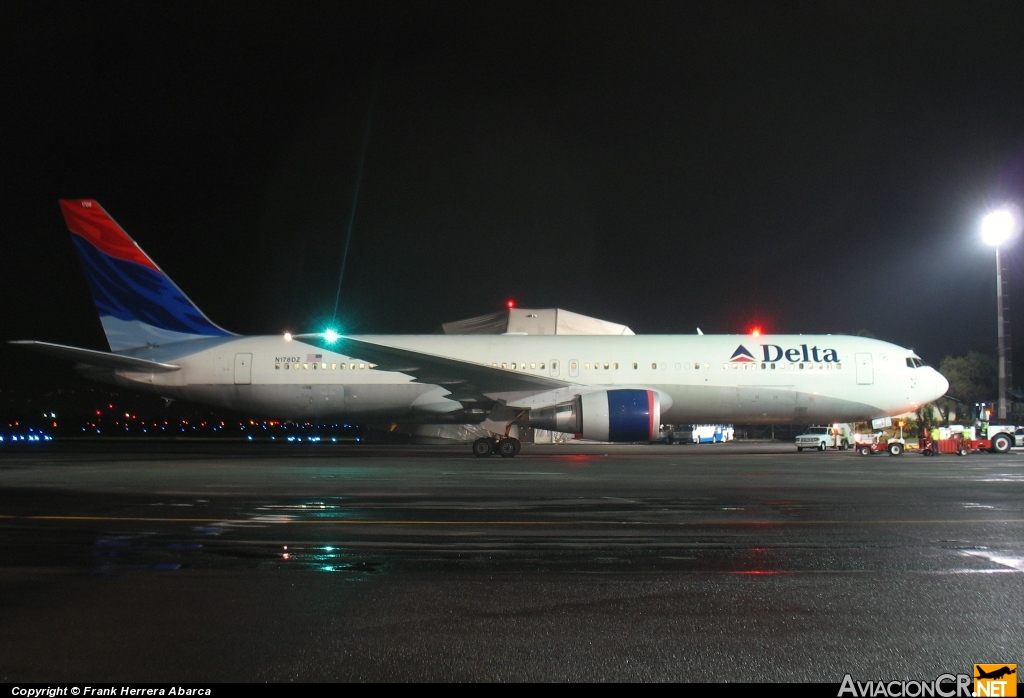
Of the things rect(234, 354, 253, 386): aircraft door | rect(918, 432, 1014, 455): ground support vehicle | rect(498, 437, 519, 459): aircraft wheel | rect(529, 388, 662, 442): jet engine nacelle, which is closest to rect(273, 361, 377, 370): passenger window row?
rect(234, 354, 253, 386): aircraft door

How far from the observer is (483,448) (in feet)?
74.9

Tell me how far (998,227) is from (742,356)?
1422 cm

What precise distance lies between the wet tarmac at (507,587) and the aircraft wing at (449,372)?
1064 cm

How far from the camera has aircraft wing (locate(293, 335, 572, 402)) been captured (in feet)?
71.7

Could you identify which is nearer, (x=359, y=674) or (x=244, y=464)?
(x=359, y=674)

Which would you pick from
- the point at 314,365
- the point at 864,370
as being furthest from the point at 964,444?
the point at 314,365

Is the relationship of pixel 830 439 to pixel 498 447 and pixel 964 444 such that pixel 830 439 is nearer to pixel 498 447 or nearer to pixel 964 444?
pixel 964 444

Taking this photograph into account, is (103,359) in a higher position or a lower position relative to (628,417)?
higher

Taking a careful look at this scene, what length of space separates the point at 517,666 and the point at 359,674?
0.74 m

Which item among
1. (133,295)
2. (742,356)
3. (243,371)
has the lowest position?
(243,371)

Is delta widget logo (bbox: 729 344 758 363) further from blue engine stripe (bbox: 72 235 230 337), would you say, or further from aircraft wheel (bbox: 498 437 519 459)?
blue engine stripe (bbox: 72 235 230 337)

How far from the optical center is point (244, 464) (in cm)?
1900

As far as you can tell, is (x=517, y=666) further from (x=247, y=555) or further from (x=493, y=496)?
(x=493, y=496)

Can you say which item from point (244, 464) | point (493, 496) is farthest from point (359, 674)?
point (244, 464)
